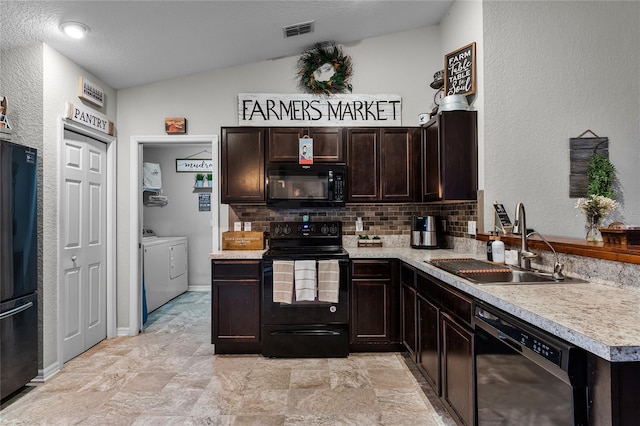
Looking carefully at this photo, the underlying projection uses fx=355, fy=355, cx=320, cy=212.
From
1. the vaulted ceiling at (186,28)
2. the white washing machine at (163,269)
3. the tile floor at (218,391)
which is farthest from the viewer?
the white washing machine at (163,269)

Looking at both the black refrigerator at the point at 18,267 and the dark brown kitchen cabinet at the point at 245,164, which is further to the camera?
the dark brown kitchen cabinet at the point at 245,164

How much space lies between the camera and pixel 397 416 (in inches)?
85.2

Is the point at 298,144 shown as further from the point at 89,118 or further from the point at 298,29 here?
the point at 89,118

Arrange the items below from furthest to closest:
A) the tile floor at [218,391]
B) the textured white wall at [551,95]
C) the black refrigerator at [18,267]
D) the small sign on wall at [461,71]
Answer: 1. the small sign on wall at [461,71]
2. the textured white wall at [551,95]
3. the black refrigerator at [18,267]
4. the tile floor at [218,391]

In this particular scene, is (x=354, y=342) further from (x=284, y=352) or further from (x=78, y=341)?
(x=78, y=341)

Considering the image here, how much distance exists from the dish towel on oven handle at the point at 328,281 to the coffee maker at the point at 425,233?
3.12ft

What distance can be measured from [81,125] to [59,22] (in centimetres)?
→ 88

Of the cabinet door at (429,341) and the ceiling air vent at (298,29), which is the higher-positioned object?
the ceiling air vent at (298,29)

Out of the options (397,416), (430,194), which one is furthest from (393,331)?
(430,194)

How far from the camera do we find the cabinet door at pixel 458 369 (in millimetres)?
1734

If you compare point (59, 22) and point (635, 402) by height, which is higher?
point (59, 22)

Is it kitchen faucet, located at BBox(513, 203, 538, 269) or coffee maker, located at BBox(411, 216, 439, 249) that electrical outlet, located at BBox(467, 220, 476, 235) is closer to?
coffee maker, located at BBox(411, 216, 439, 249)

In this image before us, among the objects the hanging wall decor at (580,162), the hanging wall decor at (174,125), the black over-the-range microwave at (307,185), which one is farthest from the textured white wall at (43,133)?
the hanging wall decor at (580,162)

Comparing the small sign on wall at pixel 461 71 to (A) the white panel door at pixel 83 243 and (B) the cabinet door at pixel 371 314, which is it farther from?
(A) the white panel door at pixel 83 243
